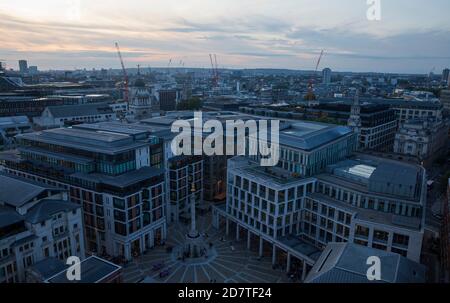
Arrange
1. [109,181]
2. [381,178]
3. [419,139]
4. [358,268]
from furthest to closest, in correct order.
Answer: [419,139]
[109,181]
[381,178]
[358,268]

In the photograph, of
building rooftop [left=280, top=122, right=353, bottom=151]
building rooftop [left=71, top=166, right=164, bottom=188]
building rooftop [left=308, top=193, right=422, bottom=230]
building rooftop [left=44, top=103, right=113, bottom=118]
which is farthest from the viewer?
building rooftop [left=44, top=103, right=113, bottom=118]

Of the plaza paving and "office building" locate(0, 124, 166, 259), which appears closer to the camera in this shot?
the plaza paving

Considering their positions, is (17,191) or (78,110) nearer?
(17,191)

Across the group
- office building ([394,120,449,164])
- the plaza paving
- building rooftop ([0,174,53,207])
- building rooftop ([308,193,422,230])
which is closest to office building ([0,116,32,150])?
building rooftop ([0,174,53,207])

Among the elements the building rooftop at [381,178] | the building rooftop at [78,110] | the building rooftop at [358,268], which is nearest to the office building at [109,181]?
the building rooftop at [381,178]

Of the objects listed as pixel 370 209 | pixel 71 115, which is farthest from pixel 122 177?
pixel 71 115

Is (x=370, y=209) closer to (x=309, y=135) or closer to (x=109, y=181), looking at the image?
(x=309, y=135)

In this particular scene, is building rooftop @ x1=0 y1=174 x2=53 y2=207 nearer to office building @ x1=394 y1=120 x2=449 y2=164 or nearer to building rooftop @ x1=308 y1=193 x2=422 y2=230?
building rooftop @ x1=308 y1=193 x2=422 y2=230
